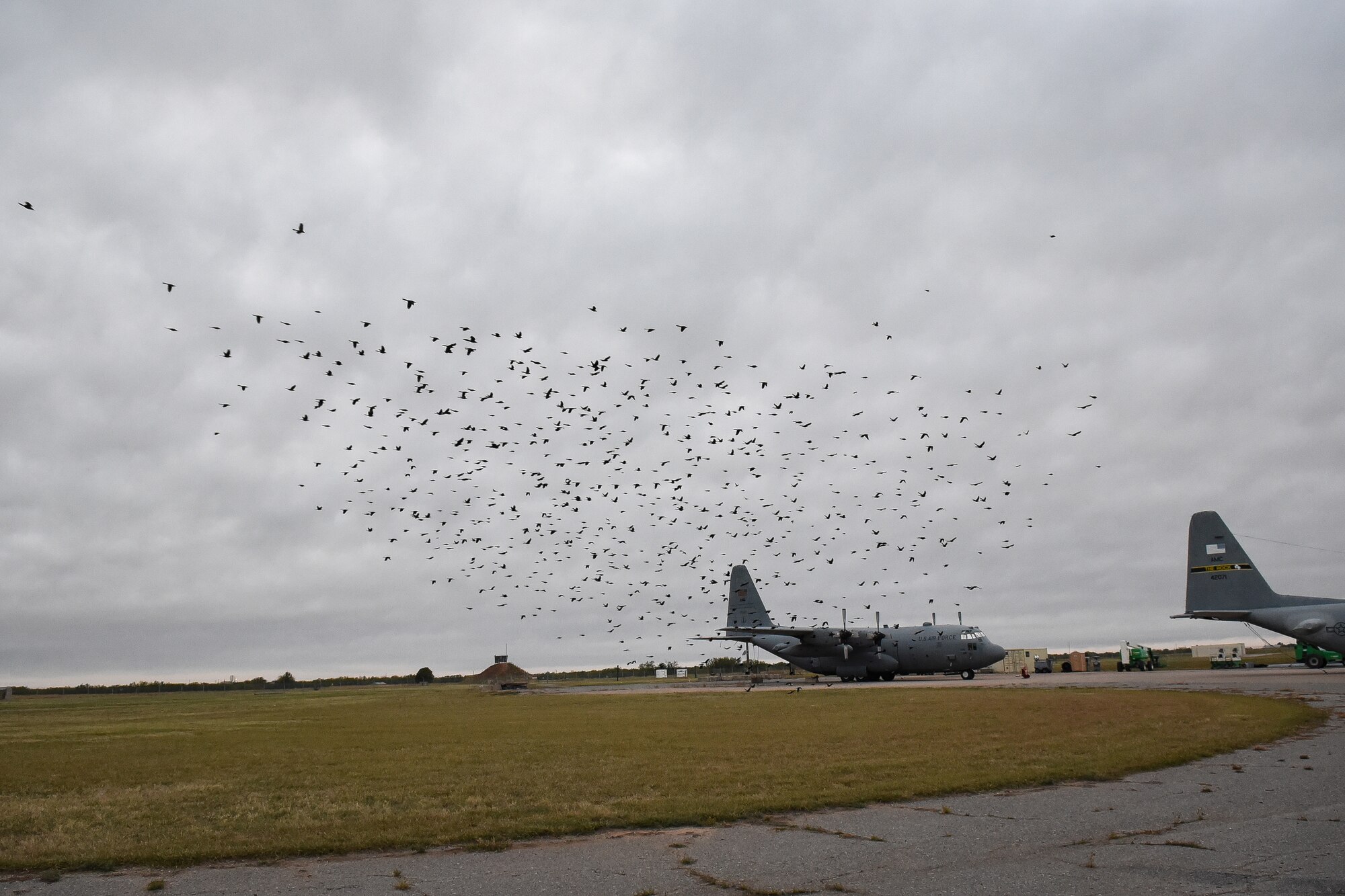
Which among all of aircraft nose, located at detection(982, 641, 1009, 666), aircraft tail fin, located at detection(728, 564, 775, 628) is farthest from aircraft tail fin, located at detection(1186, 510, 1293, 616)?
aircraft tail fin, located at detection(728, 564, 775, 628)

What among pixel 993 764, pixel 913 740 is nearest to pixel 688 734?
pixel 913 740

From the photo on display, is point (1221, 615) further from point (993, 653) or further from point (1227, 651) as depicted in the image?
point (1227, 651)

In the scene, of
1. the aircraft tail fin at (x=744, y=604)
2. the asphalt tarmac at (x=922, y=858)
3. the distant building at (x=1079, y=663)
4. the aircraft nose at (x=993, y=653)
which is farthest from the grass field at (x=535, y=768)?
the aircraft tail fin at (x=744, y=604)

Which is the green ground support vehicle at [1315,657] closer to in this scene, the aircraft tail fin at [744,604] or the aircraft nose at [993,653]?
the aircraft nose at [993,653]

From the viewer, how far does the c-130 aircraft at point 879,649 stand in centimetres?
6525

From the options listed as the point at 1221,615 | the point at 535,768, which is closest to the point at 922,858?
the point at 535,768

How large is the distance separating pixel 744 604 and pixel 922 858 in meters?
81.5

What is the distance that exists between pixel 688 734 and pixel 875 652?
152 feet

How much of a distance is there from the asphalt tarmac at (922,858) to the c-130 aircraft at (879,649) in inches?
2093

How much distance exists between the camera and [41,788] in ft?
60.4

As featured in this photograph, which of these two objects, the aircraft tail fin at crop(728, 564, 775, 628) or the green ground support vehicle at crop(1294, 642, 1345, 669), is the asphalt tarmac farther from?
the aircraft tail fin at crop(728, 564, 775, 628)

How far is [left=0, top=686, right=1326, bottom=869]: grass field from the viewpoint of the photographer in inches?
500

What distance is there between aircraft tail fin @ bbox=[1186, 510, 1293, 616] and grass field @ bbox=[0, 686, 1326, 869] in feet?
79.6

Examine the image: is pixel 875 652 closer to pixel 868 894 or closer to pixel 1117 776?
pixel 1117 776
